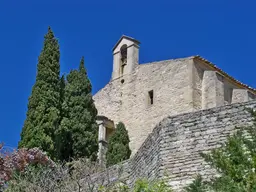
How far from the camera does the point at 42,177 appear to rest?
47.2ft

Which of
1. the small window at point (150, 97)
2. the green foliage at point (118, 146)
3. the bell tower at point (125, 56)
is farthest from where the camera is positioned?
the bell tower at point (125, 56)

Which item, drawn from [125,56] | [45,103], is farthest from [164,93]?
[45,103]

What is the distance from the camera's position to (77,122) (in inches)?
981

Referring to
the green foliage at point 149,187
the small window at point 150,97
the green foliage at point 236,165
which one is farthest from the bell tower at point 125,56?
the green foliage at point 236,165

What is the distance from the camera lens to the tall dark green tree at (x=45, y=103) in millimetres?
21230

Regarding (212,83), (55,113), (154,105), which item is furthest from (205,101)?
(55,113)

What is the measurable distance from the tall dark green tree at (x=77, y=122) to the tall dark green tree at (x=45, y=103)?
1.97 feet

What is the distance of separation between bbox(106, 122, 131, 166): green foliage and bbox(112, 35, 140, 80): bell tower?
3.53 meters

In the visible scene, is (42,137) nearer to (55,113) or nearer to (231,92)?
(55,113)

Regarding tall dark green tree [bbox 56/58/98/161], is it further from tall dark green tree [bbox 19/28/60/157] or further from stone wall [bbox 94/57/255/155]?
stone wall [bbox 94/57/255/155]

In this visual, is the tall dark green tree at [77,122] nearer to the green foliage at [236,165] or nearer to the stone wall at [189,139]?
the stone wall at [189,139]

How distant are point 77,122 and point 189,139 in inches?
490

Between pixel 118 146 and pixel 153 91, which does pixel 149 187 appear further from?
pixel 153 91

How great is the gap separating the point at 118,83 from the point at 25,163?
14.4m
